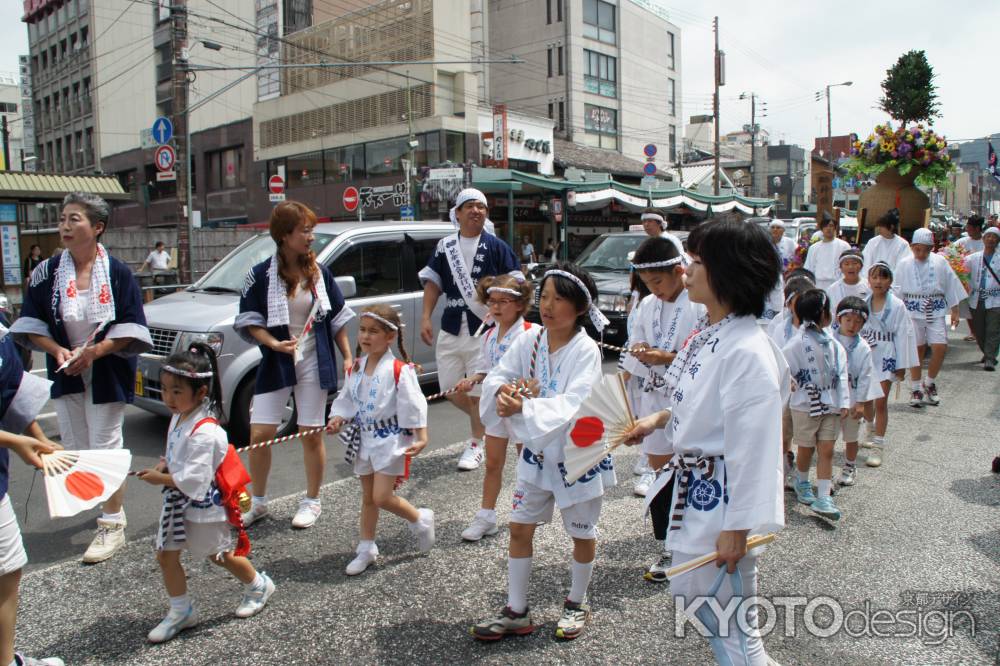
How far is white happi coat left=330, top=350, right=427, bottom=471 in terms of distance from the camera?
3.69 m

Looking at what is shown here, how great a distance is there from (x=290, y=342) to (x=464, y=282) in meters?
1.54

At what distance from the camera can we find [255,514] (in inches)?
173

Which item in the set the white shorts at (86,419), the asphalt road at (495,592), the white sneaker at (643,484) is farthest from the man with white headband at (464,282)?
the white shorts at (86,419)

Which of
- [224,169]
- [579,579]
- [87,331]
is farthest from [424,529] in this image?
[224,169]

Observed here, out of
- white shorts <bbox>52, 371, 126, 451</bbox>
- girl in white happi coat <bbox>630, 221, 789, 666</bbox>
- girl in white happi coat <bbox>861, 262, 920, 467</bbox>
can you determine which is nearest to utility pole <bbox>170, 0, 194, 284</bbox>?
white shorts <bbox>52, 371, 126, 451</bbox>

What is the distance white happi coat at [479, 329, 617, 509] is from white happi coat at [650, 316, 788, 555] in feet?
1.76

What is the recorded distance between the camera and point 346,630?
3.19 m

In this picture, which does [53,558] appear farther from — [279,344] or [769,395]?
[769,395]

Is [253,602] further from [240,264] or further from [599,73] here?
[599,73]

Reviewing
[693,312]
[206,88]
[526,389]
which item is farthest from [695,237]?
[206,88]

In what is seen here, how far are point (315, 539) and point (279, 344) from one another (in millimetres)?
1178

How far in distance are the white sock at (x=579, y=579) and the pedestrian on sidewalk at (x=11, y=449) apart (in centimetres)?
214

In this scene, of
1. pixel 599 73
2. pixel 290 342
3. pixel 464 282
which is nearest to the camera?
pixel 290 342

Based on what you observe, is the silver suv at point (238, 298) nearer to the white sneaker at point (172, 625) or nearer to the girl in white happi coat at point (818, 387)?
the white sneaker at point (172, 625)
